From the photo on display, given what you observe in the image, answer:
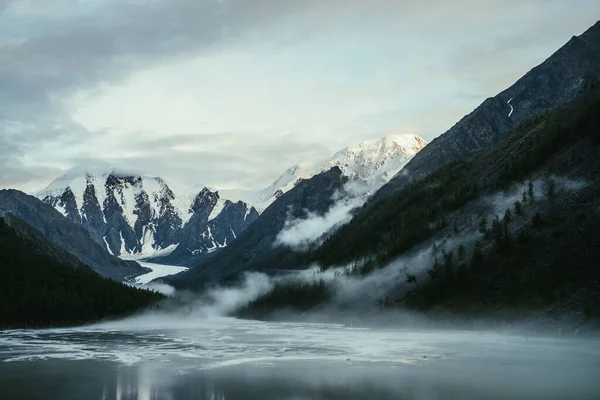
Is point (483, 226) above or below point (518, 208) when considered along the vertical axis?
below

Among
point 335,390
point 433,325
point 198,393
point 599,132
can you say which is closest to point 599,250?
point 433,325

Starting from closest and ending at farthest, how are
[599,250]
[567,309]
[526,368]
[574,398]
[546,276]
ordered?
[574,398], [526,368], [567,309], [599,250], [546,276]

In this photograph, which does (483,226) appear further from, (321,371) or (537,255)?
(321,371)

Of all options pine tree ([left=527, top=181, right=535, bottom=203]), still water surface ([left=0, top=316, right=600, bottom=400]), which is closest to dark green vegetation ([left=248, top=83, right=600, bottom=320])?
pine tree ([left=527, top=181, right=535, bottom=203])

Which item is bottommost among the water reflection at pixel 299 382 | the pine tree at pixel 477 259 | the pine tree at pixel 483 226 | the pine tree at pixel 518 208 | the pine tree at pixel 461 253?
the water reflection at pixel 299 382

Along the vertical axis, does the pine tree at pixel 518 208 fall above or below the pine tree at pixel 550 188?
below

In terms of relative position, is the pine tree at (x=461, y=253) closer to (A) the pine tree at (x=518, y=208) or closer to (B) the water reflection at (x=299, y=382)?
(A) the pine tree at (x=518, y=208)

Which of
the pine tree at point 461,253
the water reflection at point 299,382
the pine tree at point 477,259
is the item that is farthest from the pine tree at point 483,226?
the water reflection at point 299,382

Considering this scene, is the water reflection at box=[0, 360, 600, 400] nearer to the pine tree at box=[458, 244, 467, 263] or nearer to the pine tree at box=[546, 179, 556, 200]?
the pine tree at box=[546, 179, 556, 200]

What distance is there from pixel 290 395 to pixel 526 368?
31316mm

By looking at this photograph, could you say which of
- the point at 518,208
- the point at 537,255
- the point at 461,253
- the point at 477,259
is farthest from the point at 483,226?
the point at 537,255

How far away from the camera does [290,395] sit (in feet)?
195

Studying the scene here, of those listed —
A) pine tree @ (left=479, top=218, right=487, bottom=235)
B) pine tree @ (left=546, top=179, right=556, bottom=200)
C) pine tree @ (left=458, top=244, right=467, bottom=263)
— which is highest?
pine tree @ (left=546, top=179, right=556, bottom=200)

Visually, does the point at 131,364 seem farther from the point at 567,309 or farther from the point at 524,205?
the point at 524,205
